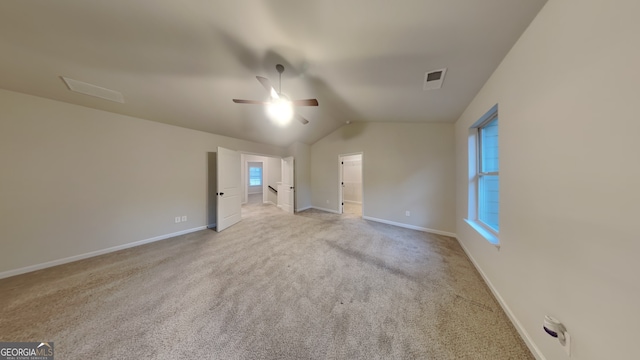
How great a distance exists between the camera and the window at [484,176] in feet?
7.27

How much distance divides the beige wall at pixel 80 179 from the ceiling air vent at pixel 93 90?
47 centimetres

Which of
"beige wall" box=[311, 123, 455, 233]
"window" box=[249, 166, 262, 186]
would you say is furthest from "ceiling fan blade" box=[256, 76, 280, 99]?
"window" box=[249, 166, 262, 186]

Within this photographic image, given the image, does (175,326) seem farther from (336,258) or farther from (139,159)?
(139,159)

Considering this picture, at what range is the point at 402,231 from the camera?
379cm

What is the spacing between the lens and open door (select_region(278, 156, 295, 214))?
539 cm

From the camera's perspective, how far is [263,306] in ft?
5.56

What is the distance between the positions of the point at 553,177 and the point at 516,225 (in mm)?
606

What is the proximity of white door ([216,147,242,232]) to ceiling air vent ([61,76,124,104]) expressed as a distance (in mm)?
1563

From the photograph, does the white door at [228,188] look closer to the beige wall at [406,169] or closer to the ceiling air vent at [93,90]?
the ceiling air vent at [93,90]

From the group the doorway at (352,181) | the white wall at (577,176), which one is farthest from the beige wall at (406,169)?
the white wall at (577,176)

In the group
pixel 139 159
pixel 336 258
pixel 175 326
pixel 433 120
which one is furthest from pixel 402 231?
pixel 139 159

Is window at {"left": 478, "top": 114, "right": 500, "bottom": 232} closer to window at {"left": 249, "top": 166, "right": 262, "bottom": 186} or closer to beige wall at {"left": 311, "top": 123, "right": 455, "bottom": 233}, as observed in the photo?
beige wall at {"left": 311, "top": 123, "right": 455, "bottom": 233}

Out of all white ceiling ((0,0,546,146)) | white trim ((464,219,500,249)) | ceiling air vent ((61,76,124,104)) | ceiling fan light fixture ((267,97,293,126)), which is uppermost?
white ceiling ((0,0,546,146))

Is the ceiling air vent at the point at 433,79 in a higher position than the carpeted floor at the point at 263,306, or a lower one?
higher
